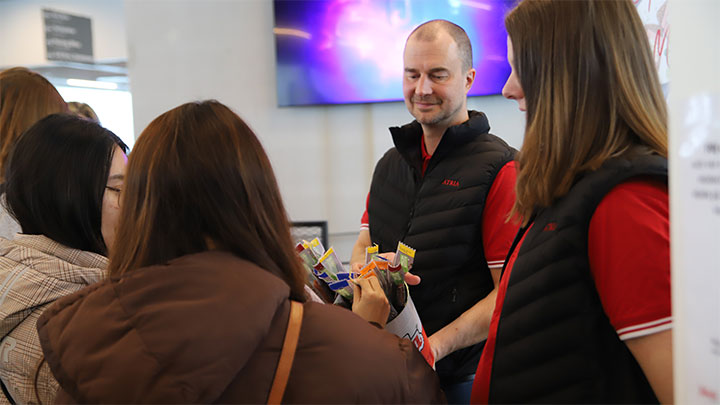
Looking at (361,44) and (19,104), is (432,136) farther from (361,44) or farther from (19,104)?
(361,44)

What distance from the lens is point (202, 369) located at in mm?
853

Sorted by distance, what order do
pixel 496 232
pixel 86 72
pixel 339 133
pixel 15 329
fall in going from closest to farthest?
pixel 15 329 < pixel 496 232 < pixel 339 133 < pixel 86 72

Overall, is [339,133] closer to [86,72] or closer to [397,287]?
[397,287]

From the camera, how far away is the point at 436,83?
2.01 m

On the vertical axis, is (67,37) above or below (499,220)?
above

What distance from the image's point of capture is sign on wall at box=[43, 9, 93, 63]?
A: 19.1 ft

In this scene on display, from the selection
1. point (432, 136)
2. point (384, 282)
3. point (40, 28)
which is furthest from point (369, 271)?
point (40, 28)

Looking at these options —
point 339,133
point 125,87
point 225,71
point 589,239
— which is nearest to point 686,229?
point 589,239

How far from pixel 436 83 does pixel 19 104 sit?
1.60 metres

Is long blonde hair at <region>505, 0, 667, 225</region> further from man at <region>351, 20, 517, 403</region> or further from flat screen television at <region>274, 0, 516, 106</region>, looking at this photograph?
flat screen television at <region>274, 0, 516, 106</region>

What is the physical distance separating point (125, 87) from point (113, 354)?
24.7ft

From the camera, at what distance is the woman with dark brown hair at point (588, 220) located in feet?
3.06

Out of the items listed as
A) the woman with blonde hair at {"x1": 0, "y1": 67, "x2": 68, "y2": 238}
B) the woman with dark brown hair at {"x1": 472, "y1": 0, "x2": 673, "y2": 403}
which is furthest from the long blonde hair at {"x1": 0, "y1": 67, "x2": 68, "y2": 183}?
the woman with dark brown hair at {"x1": 472, "y1": 0, "x2": 673, "y2": 403}

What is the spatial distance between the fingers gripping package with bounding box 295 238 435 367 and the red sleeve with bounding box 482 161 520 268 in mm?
386
